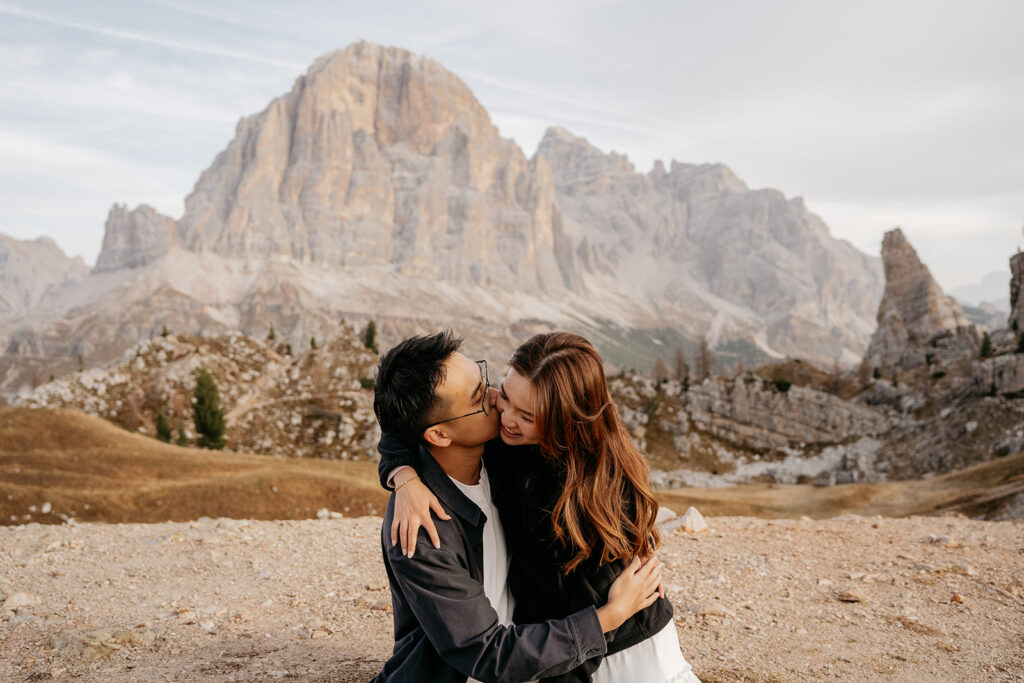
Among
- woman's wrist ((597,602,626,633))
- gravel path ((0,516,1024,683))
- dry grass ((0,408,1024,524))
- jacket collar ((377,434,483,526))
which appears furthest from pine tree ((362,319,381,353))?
woman's wrist ((597,602,626,633))

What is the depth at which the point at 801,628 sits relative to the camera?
9062 millimetres

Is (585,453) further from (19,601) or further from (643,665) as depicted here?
(19,601)

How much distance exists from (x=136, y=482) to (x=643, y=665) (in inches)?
1104

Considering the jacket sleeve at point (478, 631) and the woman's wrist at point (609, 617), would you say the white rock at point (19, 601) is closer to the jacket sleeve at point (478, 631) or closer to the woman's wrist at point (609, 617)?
the jacket sleeve at point (478, 631)

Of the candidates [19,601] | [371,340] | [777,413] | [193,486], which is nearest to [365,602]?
[19,601]

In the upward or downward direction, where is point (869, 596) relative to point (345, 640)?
upward

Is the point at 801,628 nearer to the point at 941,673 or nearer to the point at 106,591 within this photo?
the point at 941,673

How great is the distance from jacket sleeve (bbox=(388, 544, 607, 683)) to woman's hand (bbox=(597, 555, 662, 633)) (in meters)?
0.10

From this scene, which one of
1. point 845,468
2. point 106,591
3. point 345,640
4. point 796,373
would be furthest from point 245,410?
point 796,373

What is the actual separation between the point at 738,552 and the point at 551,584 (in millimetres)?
10535

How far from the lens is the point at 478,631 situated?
11.9 feet

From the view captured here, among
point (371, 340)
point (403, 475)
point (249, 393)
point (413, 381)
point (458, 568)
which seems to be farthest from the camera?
point (371, 340)

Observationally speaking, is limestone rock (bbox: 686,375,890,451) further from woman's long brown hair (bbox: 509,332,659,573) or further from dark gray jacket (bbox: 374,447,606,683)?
dark gray jacket (bbox: 374,447,606,683)

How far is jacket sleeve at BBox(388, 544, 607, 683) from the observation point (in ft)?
11.8
